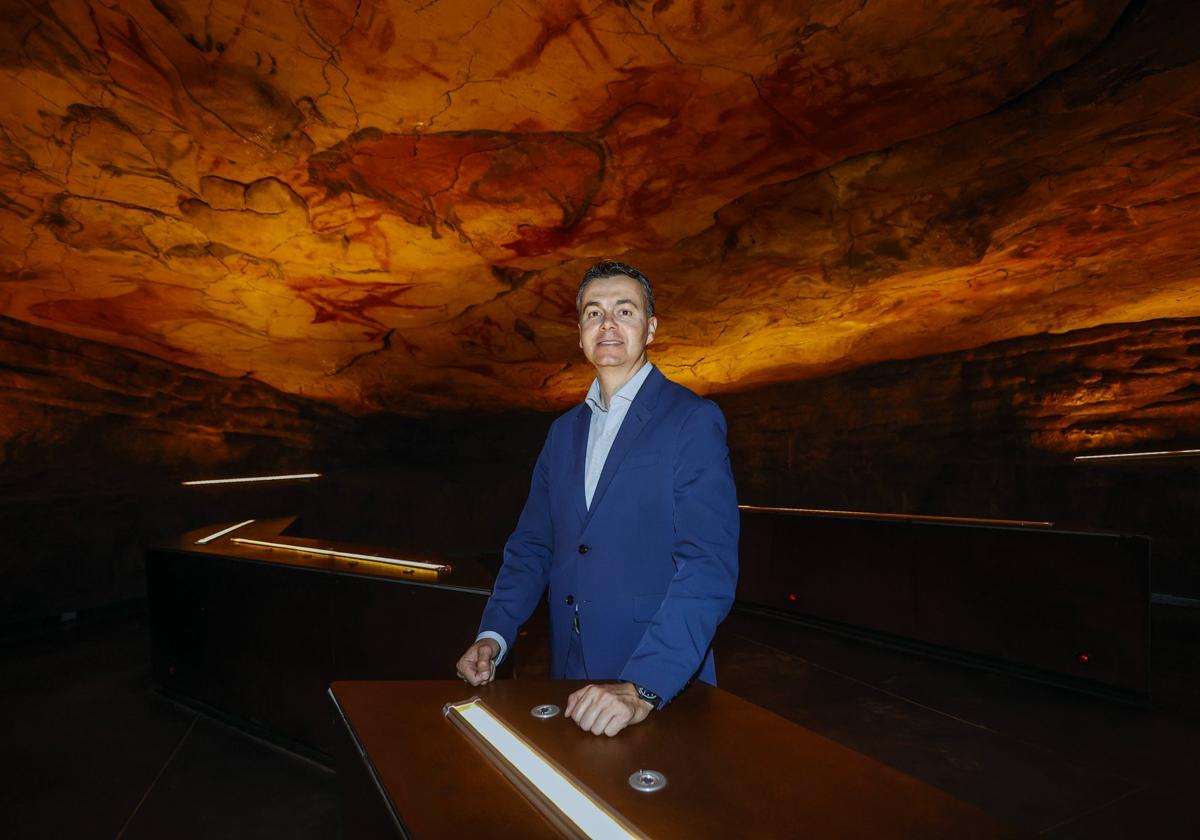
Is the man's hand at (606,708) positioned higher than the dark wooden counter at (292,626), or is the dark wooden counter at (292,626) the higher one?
the man's hand at (606,708)

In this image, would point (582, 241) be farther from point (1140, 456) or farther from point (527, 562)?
point (1140, 456)

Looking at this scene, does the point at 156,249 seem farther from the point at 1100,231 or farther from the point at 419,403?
the point at 1100,231

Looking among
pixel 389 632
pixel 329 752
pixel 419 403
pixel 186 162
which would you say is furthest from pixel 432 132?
pixel 419 403

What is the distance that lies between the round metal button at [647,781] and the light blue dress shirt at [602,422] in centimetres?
72

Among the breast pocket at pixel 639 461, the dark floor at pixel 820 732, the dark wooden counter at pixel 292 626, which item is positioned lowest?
the dark floor at pixel 820 732

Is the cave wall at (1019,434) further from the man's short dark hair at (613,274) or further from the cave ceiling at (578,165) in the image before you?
the man's short dark hair at (613,274)

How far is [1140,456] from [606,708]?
6214 millimetres

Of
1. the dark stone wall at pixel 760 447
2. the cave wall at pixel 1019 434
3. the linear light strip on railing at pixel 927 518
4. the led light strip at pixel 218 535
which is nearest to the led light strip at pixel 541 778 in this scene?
the led light strip at pixel 218 535

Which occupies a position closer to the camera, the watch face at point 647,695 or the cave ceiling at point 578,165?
the watch face at point 647,695

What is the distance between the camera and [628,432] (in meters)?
1.47

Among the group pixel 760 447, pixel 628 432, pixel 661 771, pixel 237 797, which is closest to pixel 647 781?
pixel 661 771

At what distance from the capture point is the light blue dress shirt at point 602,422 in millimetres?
1536

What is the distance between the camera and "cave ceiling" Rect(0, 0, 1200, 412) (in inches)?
113

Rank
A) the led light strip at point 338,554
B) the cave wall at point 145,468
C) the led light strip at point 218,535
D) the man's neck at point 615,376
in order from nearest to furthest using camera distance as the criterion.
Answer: the man's neck at point 615,376
the led light strip at point 338,554
the led light strip at point 218,535
the cave wall at point 145,468
